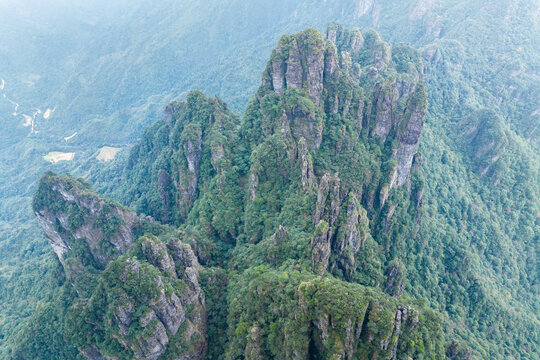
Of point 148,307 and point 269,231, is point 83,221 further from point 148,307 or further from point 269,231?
point 269,231

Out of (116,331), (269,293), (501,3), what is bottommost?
(116,331)

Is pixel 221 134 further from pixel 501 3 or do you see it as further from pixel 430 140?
pixel 501 3

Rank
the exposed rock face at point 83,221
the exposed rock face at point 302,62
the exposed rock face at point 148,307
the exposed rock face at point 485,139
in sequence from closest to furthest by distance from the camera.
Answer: the exposed rock face at point 148,307
the exposed rock face at point 83,221
the exposed rock face at point 302,62
the exposed rock face at point 485,139

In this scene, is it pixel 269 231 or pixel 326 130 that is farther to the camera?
pixel 326 130

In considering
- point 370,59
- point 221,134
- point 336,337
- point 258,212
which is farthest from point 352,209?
point 370,59

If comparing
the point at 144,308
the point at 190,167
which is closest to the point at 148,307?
the point at 144,308

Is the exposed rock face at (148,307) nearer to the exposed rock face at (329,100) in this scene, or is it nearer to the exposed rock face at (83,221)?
the exposed rock face at (83,221)

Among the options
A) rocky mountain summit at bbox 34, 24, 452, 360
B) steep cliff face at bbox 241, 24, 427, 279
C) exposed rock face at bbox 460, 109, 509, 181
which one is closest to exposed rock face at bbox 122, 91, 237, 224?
rocky mountain summit at bbox 34, 24, 452, 360

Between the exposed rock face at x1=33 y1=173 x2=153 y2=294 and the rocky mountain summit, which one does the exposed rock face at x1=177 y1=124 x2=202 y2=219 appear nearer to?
the rocky mountain summit

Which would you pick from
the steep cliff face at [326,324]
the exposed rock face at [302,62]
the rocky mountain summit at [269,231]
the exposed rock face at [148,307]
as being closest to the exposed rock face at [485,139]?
the rocky mountain summit at [269,231]
